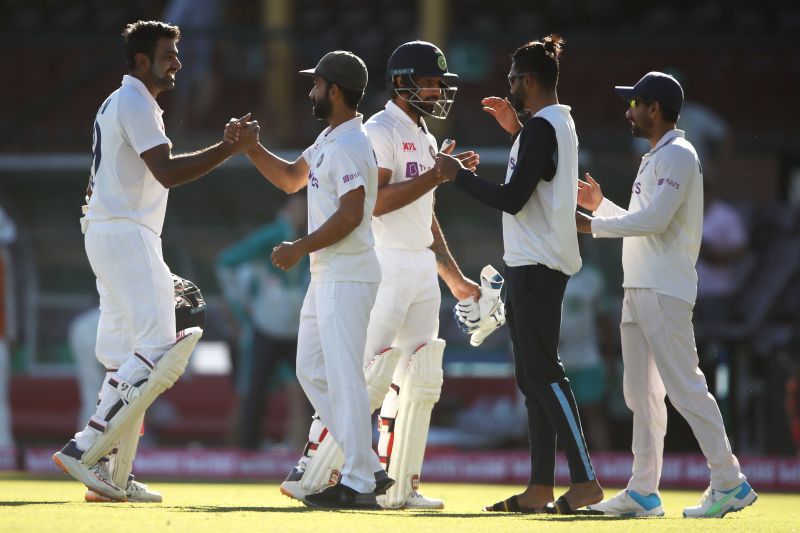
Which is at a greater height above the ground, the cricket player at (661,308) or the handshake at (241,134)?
the handshake at (241,134)

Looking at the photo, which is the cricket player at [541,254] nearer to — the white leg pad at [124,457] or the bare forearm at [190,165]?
the bare forearm at [190,165]

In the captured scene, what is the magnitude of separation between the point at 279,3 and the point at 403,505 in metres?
8.70

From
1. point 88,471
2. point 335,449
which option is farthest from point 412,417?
point 88,471

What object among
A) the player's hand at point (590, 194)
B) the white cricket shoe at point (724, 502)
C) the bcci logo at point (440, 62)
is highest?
the bcci logo at point (440, 62)

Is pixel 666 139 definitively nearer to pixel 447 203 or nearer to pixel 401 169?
pixel 401 169

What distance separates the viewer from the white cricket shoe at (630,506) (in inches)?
264

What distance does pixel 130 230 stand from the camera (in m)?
6.65

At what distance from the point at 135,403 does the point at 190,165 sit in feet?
3.47

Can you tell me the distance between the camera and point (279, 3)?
48.2ft

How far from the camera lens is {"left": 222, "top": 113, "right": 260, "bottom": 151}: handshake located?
678 centimetres

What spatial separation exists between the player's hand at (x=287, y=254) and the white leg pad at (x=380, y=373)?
70 centimetres

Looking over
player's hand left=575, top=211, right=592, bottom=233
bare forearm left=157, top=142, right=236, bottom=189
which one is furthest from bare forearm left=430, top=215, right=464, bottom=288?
bare forearm left=157, top=142, right=236, bottom=189

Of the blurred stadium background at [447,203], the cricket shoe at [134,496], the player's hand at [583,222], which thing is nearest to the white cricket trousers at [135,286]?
the cricket shoe at [134,496]

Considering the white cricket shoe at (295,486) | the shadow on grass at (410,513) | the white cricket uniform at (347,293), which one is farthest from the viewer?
the white cricket shoe at (295,486)
